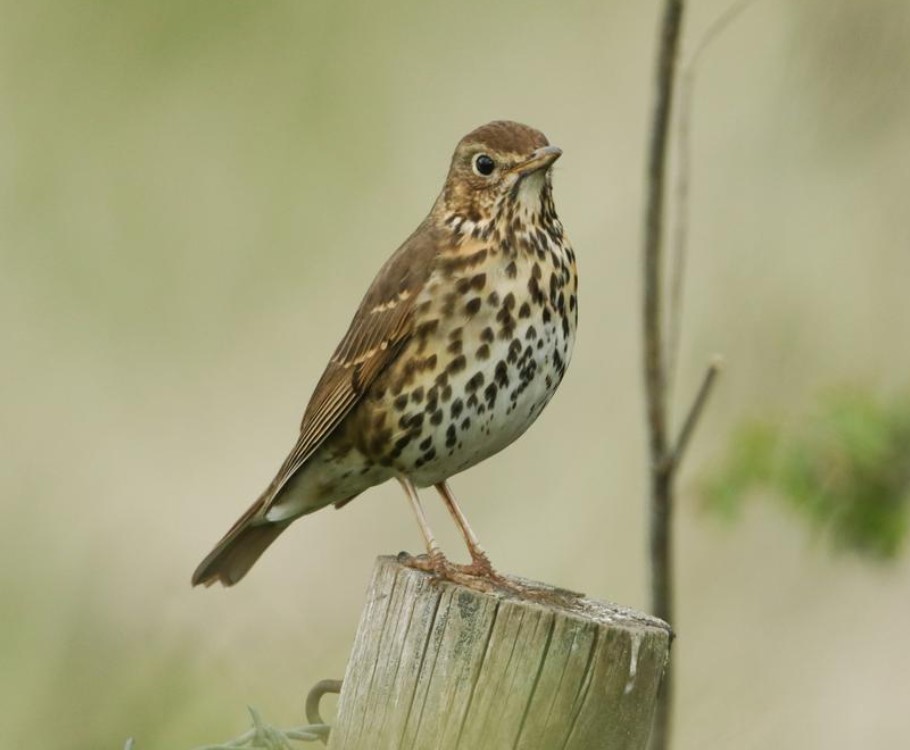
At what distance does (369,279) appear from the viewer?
7.69 m

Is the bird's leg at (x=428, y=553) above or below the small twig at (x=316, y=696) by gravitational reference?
above

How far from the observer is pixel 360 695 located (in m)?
3.30

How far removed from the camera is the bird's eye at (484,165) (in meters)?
4.86

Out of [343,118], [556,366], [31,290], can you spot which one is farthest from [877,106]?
[31,290]

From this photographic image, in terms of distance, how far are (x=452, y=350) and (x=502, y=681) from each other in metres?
1.58

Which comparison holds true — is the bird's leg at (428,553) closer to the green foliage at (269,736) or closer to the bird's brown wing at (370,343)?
the bird's brown wing at (370,343)

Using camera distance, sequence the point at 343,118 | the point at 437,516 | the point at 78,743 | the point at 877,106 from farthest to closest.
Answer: the point at 343,118 → the point at 437,516 → the point at 877,106 → the point at 78,743

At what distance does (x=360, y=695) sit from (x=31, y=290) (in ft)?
17.5

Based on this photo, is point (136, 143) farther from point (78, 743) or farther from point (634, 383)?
point (78, 743)

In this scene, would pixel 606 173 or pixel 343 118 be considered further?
pixel 343 118

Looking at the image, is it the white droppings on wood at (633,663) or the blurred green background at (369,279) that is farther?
the blurred green background at (369,279)

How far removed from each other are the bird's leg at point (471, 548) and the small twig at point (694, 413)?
0.54 metres

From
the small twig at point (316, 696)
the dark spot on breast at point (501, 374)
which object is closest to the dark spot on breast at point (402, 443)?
the dark spot on breast at point (501, 374)

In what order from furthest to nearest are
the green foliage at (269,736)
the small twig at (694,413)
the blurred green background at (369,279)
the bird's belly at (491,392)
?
the blurred green background at (369,279)
the bird's belly at (491,392)
the small twig at (694,413)
the green foliage at (269,736)
